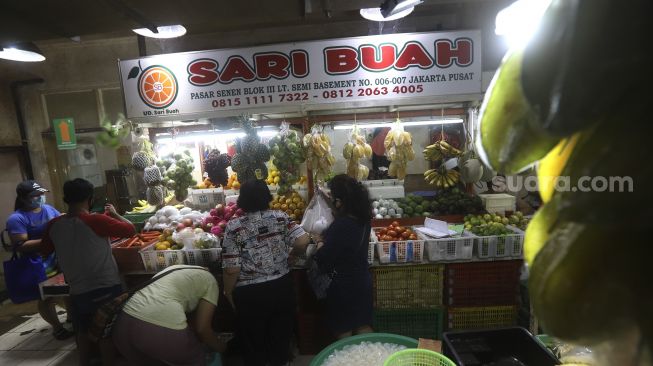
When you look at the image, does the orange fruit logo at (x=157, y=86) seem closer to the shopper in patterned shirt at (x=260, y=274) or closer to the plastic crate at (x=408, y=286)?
the shopper in patterned shirt at (x=260, y=274)

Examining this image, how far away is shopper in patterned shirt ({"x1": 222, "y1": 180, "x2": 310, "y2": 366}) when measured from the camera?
286 centimetres

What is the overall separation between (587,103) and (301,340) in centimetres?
383

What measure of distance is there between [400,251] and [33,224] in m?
4.54

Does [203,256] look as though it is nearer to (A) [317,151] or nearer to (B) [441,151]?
(A) [317,151]

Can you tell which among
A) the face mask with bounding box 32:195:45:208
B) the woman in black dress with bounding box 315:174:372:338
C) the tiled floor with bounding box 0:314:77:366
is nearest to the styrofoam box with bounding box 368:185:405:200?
the woman in black dress with bounding box 315:174:372:338

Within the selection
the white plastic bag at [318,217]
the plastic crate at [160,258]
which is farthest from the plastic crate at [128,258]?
the white plastic bag at [318,217]

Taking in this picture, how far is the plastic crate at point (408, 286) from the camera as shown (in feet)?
11.1

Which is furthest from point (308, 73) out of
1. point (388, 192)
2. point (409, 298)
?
point (409, 298)

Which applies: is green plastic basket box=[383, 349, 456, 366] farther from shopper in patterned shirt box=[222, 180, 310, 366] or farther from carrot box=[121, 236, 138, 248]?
carrot box=[121, 236, 138, 248]

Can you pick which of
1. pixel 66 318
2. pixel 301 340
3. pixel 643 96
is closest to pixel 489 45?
pixel 301 340

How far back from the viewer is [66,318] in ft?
15.3

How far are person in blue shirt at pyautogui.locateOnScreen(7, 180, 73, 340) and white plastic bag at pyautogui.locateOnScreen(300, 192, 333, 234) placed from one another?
319 centimetres

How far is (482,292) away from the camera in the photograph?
344cm

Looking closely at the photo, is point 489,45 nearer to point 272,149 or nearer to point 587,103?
point 272,149
